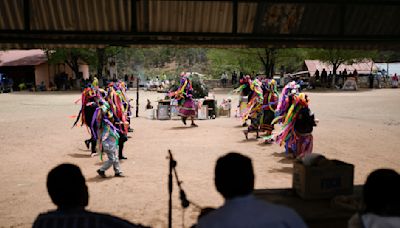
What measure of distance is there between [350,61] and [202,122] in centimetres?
2600

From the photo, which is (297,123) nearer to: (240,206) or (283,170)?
(283,170)

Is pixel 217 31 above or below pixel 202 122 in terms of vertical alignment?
above

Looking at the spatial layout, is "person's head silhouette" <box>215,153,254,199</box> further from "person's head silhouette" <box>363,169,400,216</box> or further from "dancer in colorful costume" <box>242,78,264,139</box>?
"dancer in colorful costume" <box>242,78,264,139</box>

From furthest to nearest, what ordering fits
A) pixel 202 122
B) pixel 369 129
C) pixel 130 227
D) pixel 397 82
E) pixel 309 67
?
pixel 309 67, pixel 397 82, pixel 202 122, pixel 369 129, pixel 130 227

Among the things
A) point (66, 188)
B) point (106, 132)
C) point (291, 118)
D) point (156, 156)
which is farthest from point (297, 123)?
point (66, 188)

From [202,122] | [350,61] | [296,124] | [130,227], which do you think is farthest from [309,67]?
[130,227]

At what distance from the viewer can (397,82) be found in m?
36.5

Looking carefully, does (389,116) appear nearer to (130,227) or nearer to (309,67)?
(130,227)

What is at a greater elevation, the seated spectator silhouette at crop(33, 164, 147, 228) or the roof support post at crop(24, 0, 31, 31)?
the roof support post at crop(24, 0, 31, 31)

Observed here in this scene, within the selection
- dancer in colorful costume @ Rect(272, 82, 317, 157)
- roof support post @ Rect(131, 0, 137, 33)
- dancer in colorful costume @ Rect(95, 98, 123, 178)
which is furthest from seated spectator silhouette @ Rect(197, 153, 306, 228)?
dancer in colorful costume @ Rect(272, 82, 317, 157)

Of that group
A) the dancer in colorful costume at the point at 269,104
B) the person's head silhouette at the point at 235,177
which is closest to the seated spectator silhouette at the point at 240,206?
the person's head silhouette at the point at 235,177

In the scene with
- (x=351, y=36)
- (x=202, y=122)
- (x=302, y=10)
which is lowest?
(x=202, y=122)

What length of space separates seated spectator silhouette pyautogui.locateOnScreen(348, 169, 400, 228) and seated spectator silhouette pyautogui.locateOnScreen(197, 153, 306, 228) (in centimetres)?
53

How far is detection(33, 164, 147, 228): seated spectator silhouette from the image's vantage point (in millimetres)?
2232
